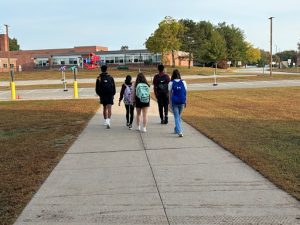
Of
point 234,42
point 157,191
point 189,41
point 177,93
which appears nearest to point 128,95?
point 177,93

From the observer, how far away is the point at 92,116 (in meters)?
15.9

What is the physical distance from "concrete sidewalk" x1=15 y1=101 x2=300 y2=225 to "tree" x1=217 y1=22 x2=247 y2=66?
111 metres

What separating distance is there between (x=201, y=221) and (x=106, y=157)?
380 centimetres

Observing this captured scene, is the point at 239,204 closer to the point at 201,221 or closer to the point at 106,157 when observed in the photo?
the point at 201,221

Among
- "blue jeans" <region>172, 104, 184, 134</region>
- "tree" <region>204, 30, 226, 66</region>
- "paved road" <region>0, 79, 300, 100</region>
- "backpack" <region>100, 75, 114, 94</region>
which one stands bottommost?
"paved road" <region>0, 79, 300, 100</region>

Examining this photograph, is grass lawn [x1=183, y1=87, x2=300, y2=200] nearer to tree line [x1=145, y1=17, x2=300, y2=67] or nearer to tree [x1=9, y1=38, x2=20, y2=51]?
tree line [x1=145, y1=17, x2=300, y2=67]

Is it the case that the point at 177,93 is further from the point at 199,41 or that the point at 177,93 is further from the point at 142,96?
the point at 199,41

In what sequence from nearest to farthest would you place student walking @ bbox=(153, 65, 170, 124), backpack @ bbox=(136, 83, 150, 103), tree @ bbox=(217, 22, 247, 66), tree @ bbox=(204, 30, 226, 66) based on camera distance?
backpack @ bbox=(136, 83, 150, 103), student walking @ bbox=(153, 65, 170, 124), tree @ bbox=(204, 30, 226, 66), tree @ bbox=(217, 22, 247, 66)

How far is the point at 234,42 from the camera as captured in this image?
117 metres

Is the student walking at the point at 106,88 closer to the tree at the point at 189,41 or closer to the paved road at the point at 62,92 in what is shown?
the paved road at the point at 62,92

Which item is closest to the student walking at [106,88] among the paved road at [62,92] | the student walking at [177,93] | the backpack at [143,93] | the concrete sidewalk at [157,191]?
the backpack at [143,93]

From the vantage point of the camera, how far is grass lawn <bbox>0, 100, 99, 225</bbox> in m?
5.74

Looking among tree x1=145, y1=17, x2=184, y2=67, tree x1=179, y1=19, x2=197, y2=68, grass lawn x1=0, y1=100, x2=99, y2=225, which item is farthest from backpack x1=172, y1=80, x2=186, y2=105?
tree x1=179, y1=19, x2=197, y2=68

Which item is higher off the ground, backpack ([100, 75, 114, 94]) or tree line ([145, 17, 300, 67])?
tree line ([145, 17, 300, 67])
